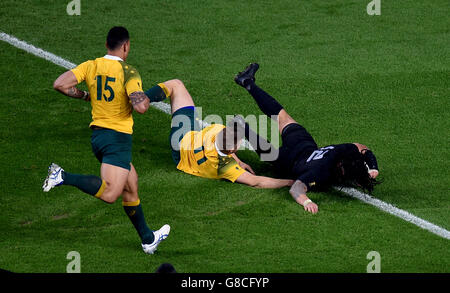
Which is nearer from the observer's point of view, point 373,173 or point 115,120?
point 115,120

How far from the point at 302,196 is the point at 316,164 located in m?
0.46

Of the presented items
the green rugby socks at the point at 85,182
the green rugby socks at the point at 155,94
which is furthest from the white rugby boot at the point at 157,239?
the green rugby socks at the point at 155,94

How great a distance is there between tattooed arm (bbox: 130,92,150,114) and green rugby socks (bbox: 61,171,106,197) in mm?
740

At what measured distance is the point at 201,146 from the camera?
959 centimetres

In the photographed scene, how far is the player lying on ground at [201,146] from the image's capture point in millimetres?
9344

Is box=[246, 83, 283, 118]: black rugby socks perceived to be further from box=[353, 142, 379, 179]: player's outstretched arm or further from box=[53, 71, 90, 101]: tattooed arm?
box=[53, 71, 90, 101]: tattooed arm

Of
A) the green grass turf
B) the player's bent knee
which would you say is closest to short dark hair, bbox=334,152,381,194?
the green grass turf

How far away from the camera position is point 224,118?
1117 centimetres

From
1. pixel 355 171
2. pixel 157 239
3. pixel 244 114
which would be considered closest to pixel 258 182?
pixel 355 171

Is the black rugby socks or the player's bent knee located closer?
the player's bent knee

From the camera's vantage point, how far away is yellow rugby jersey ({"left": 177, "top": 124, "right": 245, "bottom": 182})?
31.1ft

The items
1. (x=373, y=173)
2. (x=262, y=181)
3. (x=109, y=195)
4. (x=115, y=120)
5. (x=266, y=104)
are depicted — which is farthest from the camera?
(x=266, y=104)

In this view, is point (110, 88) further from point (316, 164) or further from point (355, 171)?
point (355, 171)
